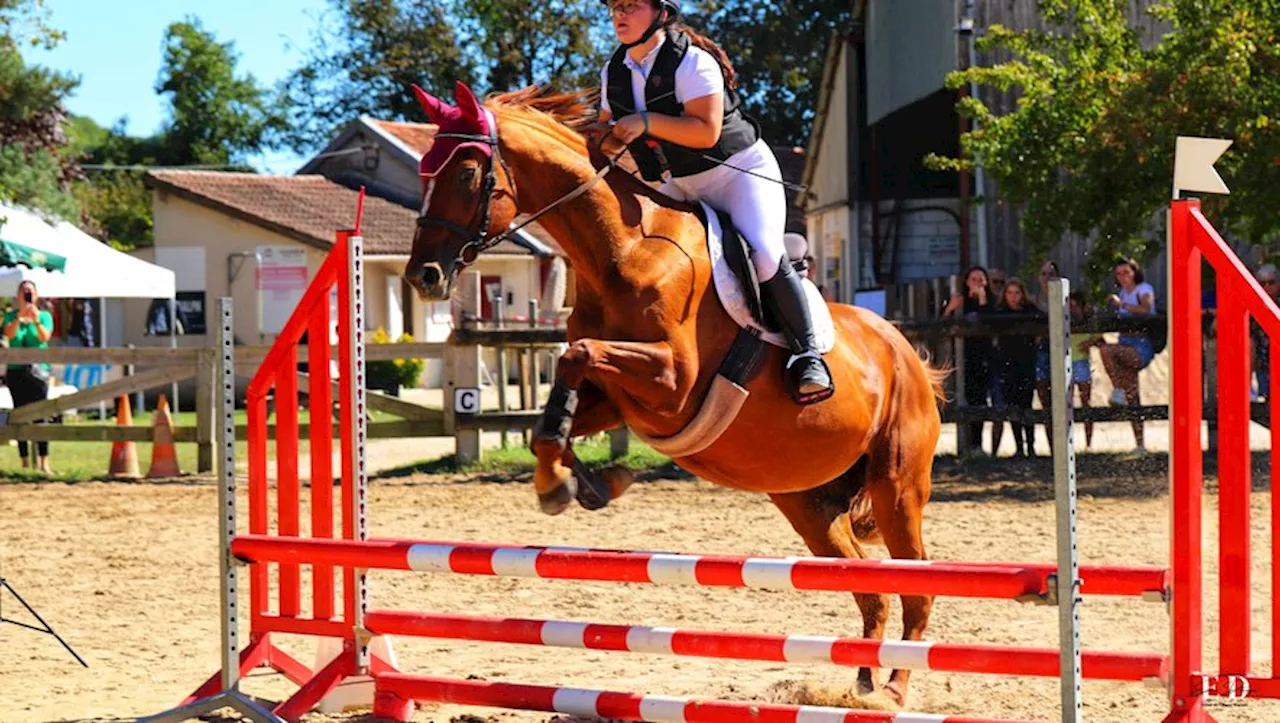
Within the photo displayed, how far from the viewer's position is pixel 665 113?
17.3 feet

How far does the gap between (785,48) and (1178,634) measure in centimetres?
4665

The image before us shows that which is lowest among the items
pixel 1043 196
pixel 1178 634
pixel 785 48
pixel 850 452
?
pixel 1178 634

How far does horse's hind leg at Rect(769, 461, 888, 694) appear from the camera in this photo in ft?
19.5

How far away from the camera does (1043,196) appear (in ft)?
44.4

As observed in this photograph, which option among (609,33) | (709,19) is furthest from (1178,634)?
(709,19)

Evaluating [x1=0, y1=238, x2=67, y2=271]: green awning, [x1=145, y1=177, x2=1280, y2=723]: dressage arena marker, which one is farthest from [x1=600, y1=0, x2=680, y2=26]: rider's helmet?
[x1=0, y1=238, x2=67, y2=271]: green awning

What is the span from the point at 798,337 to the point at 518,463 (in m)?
9.00

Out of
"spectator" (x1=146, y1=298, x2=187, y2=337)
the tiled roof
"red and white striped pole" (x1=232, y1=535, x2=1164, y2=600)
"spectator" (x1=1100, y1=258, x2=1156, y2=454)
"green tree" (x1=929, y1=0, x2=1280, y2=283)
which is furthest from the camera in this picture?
the tiled roof

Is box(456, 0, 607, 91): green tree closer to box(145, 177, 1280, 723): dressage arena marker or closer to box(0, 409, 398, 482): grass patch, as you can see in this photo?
box(0, 409, 398, 482): grass patch

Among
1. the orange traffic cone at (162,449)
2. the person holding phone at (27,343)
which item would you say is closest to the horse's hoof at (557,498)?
the orange traffic cone at (162,449)

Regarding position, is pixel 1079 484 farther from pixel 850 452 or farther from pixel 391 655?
pixel 391 655

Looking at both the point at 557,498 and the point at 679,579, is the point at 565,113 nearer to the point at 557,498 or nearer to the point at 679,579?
the point at 557,498

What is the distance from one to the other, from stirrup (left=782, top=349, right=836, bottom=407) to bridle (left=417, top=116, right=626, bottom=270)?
0.90 m

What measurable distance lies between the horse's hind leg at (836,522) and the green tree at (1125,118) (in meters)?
7.23
